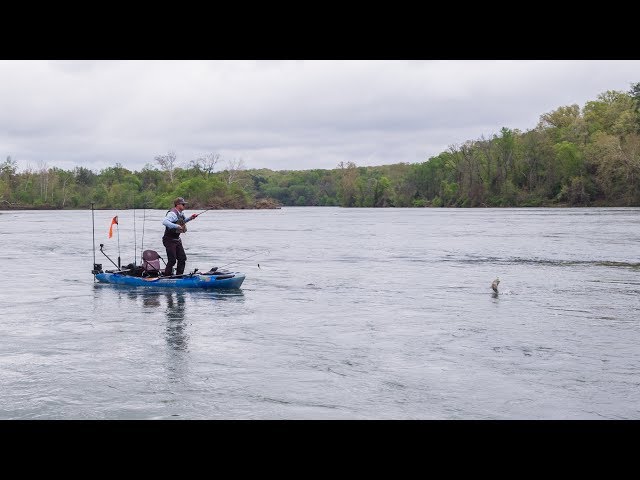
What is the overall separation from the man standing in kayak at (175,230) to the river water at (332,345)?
85cm

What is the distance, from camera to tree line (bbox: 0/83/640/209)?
91.2m

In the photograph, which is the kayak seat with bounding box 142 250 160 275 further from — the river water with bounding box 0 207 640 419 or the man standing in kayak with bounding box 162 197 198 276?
the river water with bounding box 0 207 640 419

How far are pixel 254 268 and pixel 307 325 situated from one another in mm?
11354

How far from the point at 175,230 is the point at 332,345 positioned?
6819mm

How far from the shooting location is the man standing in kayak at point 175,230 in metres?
16.5

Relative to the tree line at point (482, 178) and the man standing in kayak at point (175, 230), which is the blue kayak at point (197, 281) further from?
the tree line at point (482, 178)

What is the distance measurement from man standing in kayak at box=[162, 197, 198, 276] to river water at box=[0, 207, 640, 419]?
0.85 meters

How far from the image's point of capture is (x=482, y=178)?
116562 millimetres

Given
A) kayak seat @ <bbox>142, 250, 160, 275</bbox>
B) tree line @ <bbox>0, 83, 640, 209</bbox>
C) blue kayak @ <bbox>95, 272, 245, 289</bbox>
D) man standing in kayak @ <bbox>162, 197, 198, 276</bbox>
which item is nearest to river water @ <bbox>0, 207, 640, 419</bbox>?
blue kayak @ <bbox>95, 272, 245, 289</bbox>

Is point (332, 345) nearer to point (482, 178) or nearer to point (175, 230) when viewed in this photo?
point (175, 230)

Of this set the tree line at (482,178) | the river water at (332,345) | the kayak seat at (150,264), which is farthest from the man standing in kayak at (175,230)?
the tree line at (482,178)
